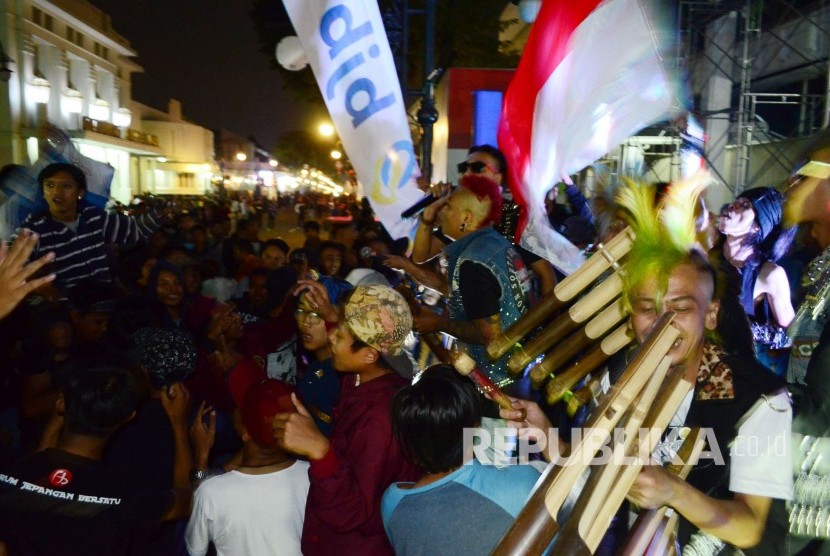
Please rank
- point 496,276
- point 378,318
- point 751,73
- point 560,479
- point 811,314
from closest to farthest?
point 560,479, point 811,314, point 378,318, point 496,276, point 751,73

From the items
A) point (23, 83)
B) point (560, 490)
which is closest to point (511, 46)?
point (23, 83)

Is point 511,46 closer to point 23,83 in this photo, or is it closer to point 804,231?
point 23,83

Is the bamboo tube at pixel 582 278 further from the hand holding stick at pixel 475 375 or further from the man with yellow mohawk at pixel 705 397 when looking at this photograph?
the hand holding stick at pixel 475 375

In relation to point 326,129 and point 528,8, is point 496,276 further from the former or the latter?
point 326,129

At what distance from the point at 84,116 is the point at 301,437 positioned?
1381 inches

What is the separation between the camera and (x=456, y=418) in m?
1.96

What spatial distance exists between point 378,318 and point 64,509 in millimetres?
1308

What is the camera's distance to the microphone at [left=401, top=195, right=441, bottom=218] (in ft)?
14.1

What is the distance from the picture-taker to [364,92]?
4.52 m

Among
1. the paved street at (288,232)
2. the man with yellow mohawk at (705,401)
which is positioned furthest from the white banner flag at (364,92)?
the paved street at (288,232)

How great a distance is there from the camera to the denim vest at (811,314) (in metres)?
2.34

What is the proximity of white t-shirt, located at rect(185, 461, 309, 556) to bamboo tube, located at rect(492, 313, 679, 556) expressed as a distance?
1.43 m

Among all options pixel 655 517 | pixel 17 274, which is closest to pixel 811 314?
pixel 655 517

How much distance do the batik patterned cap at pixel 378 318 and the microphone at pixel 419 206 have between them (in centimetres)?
161
